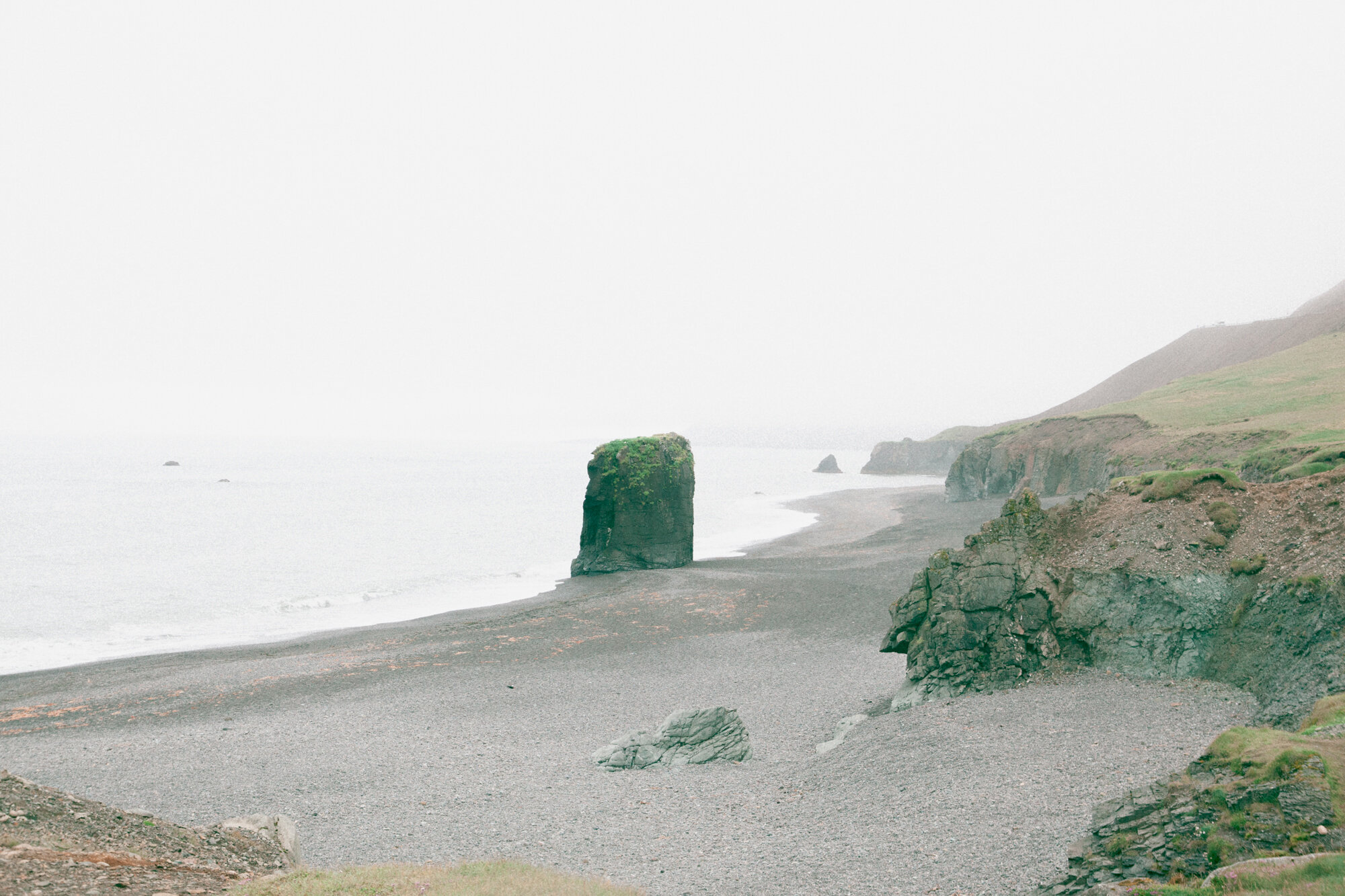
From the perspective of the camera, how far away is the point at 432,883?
33.2 ft

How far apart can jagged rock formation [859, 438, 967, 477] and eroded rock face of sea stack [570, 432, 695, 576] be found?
112976mm

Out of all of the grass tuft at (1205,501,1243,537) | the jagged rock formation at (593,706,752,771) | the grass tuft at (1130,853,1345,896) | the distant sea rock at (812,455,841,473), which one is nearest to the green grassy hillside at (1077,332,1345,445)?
the grass tuft at (1205,501,1243,537)

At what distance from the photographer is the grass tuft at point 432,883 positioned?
30.8 ft

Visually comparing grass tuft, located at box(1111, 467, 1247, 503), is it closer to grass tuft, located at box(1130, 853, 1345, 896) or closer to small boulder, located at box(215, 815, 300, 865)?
grass tuft, located at box(1130, 853, 1345, 896)

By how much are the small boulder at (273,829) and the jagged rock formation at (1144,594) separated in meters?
15.0

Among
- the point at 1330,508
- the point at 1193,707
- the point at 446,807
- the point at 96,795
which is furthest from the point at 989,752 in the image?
the point at 96,795

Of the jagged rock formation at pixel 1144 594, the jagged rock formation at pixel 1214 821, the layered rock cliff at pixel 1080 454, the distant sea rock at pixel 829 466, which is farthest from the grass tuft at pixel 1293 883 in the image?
the distant sea rock at pixel 829 466

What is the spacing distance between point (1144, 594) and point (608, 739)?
15.0 meters

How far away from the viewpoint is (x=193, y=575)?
51219 mm

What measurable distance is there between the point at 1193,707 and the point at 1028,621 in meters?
4.23

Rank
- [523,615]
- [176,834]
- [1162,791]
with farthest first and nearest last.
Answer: [523,615], [176,834], [1162,791]

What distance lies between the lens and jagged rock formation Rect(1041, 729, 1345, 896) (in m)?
8.20

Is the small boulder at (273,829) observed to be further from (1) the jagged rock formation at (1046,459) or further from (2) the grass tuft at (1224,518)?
(1) the jagged rock formation at (1046,459)

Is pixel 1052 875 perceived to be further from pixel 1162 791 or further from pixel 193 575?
pixel 193 575
